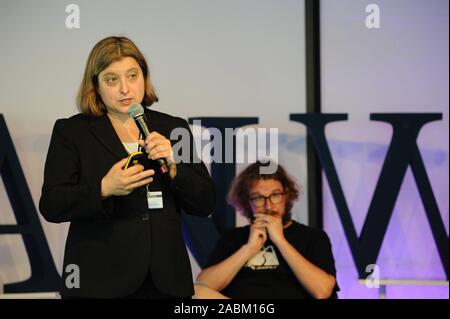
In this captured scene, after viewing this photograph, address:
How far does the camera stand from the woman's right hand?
88.4 inches

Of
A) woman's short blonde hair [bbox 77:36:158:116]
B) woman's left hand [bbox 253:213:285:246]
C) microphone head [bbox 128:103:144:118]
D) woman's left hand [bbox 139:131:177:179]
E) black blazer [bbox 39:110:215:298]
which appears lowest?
A: woman's left hand [bbox 253:213:285:246]

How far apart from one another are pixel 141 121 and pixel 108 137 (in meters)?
0.16

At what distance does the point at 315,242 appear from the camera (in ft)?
12.8

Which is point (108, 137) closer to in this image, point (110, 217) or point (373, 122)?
point (110, 217)

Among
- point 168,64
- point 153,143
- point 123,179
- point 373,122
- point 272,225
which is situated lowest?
point 272,225

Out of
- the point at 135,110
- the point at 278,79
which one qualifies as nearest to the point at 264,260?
the point at 278,79

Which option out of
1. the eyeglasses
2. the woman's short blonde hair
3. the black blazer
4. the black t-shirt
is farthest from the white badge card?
the eyeglasses

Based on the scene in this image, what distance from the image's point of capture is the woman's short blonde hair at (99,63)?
97.3 inches

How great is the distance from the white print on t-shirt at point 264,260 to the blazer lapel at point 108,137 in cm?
158

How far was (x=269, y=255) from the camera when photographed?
385 centimetres

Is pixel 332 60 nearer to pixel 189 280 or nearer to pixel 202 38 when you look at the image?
pixel 202 38

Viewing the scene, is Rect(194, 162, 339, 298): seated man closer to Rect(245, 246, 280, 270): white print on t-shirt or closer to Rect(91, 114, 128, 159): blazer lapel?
Rect(245, 246, 280, 270): white print on t-shirt

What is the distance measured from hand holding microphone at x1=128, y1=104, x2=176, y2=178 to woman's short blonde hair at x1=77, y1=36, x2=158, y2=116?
0.21 metres

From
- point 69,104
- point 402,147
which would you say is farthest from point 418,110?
point 69,104
